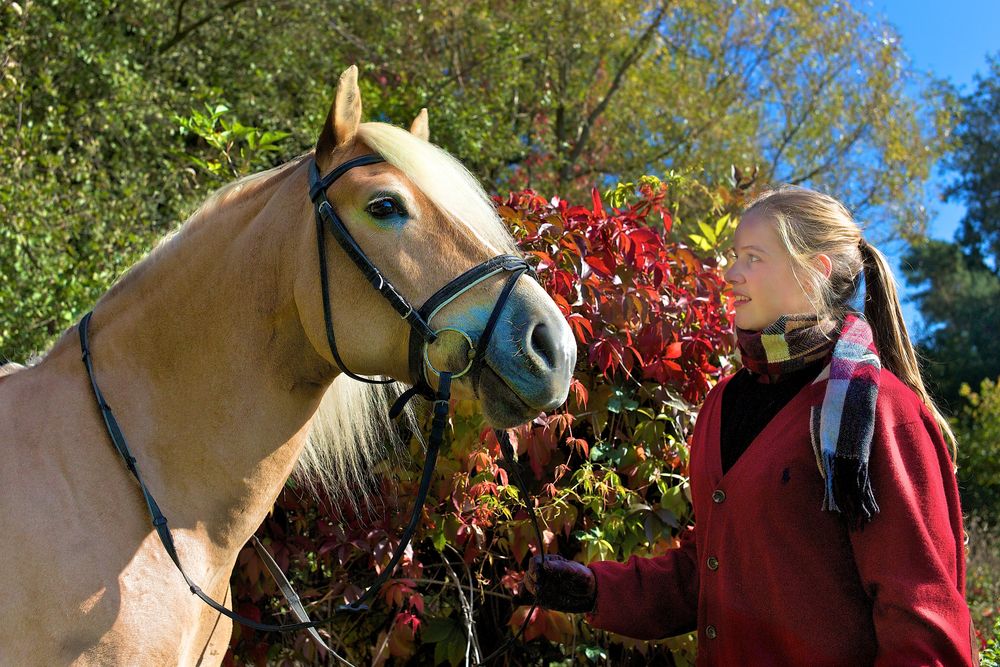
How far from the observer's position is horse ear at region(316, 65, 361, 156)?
1872mm

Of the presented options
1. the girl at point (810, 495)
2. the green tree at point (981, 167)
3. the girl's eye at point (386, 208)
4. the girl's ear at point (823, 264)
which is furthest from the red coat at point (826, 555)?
the green tree at point (981, 167)

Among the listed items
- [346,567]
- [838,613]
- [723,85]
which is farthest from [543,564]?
[723,85]

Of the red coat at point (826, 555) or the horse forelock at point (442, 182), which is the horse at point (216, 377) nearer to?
the horse forelock at point (442, 182)

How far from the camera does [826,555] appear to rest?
5.14ft

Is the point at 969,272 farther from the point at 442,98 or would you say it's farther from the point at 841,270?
the point at 841,270

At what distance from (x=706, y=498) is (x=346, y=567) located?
1434 millimetres

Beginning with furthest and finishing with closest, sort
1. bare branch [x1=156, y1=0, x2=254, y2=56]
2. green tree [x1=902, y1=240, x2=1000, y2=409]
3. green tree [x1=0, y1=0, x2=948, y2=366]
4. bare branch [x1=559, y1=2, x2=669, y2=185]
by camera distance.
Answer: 1. green tree [x1=902, y1=240, x2=1000, y2=409]
2. bare branch [x1=559, y1=2, x2=669, y2=185]
3. bare branch [x1=156, y1=0, x2=254, y2=56]
4. green tree [x1=0, y1=0, x2=948, y2=366]

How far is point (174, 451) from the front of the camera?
1880 millimetres

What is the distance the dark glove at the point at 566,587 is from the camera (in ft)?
6.52

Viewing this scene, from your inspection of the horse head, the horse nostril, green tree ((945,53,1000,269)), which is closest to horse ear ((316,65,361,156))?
the horse head

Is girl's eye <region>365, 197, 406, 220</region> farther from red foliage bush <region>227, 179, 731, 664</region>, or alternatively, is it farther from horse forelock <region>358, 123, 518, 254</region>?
red foliage bush <region>227, 179, 731, 664</region>

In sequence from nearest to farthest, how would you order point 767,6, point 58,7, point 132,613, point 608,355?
point 132,613, point 608,355, point 58,7, point 767,6

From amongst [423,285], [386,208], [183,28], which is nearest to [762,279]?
[423,285]

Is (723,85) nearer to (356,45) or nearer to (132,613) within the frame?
(356,45)
